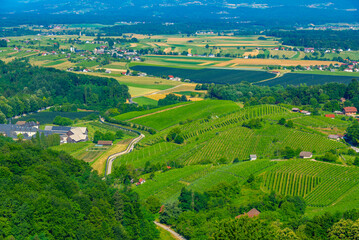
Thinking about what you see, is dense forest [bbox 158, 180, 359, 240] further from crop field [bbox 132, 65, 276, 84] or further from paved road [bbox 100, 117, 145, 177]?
crop field [bbox 132, 65, 276, 84]

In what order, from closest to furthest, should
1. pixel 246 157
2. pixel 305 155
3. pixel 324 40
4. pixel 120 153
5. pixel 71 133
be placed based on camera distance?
pixel 305 155 < pixel 246 157 < pixel 120 153 < pixel 71 133 < pixel 324 40

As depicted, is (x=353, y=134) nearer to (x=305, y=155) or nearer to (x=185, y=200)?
(x=305, y=155)

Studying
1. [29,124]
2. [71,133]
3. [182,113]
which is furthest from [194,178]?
[29,124]

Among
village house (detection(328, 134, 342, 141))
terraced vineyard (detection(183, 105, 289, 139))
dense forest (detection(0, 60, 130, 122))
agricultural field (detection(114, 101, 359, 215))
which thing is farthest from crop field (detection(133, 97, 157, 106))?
village house (detection(328, 134, 342, 141))

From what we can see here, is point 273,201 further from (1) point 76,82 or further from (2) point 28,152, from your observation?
(1) point 76,82

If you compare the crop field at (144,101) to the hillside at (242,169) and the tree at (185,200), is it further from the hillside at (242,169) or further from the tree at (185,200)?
the tree at (185,200)

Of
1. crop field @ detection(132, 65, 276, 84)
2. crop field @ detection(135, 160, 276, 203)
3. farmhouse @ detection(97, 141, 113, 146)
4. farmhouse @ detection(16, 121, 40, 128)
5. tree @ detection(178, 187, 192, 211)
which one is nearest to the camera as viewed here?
tree @ detection(178, 187, 192, 211)

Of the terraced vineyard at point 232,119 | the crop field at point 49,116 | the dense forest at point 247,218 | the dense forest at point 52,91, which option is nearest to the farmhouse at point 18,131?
the crop field at point 49,116
